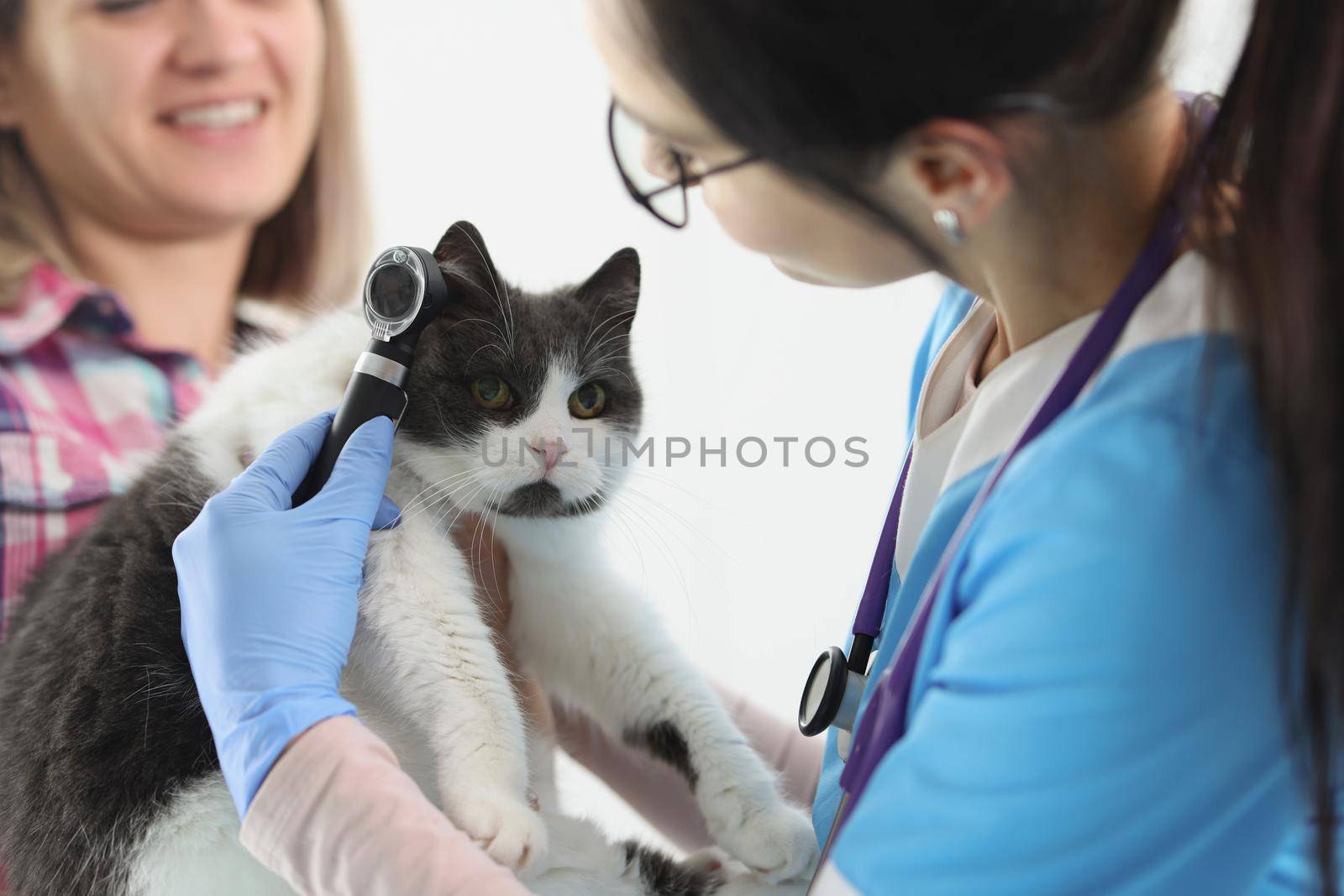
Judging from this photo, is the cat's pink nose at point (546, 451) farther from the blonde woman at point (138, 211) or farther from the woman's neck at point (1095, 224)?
the blonde woman at point (138, 211)

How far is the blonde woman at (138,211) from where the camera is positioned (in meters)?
1.59

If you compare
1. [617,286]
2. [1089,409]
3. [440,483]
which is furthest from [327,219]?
[1089,409]

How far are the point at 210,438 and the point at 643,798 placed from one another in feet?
2.77

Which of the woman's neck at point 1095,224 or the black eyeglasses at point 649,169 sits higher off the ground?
the woman's neck at point 1095,224

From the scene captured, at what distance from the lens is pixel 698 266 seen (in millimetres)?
2223

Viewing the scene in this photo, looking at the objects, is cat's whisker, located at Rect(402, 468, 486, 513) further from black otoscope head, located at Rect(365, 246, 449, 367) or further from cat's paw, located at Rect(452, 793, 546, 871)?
cat's paw, located at Rect(452, 793, 546, 871)

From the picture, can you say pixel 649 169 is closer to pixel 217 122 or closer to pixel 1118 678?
pixel 1118 678

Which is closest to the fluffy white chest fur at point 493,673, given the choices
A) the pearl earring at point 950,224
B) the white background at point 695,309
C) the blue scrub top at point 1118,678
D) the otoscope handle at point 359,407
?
the otoscope handle at point 359,407

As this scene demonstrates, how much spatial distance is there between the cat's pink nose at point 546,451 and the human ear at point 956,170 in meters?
0.58

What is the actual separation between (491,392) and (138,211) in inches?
46.9

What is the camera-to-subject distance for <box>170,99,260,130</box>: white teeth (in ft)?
5.89

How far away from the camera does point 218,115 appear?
182 cm

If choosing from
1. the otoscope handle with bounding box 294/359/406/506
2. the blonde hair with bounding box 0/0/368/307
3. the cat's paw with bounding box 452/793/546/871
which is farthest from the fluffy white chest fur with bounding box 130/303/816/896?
the blonde hair with bounding box 0/0/368/307

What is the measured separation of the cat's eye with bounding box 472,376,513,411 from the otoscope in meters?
0.13
